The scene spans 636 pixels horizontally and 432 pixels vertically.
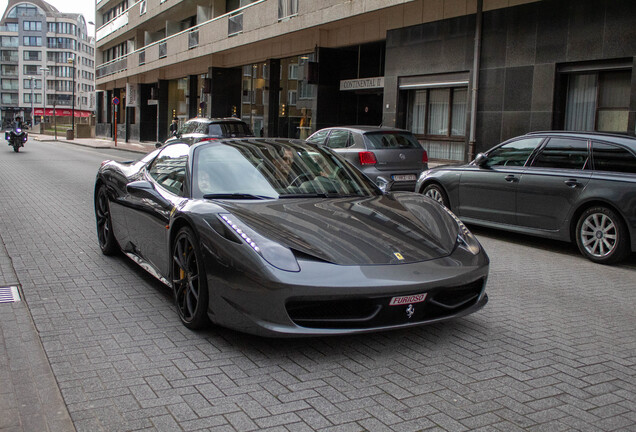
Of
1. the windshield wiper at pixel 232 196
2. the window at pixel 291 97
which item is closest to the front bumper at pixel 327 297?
the windshield wiper at pixel 232 196

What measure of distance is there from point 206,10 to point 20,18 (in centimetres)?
11077

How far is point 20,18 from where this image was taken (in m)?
128

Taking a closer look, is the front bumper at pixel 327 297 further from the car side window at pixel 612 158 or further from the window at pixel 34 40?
the window at pixel 34 40

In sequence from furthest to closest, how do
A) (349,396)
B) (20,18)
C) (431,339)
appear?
(20,18), (431,339), (349,396)

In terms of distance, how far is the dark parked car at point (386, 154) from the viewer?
12500 millimetres

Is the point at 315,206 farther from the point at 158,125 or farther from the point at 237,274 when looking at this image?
the point at 158,125

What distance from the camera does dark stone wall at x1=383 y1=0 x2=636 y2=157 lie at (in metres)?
14.3

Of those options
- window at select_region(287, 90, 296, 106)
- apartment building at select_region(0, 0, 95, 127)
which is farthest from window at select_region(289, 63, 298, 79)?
apartment building at select_region(0, 0, 95, 127)

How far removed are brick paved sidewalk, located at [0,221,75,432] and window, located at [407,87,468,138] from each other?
1614 cm

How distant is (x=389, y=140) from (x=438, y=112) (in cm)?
766

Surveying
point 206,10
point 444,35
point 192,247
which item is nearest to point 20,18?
point 206,10

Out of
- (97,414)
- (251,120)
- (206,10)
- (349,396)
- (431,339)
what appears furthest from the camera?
(206,10)

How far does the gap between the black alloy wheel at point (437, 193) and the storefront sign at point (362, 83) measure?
12.6 metres

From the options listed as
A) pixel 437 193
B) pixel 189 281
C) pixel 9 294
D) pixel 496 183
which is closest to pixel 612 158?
pixel 496 183
